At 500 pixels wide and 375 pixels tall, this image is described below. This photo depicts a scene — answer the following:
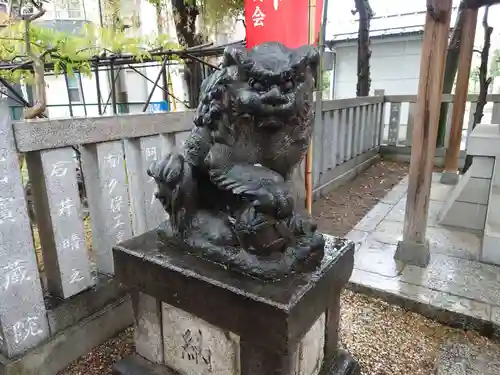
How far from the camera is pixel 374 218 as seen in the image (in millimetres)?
4609

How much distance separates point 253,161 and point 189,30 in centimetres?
469

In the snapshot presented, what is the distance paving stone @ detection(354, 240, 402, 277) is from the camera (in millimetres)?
3202

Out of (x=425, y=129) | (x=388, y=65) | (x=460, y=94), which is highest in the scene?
(x=388, y=65)

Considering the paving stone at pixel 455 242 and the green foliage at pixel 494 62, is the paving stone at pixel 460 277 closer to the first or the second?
the paving stone at pixel 455 242

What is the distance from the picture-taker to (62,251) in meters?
2.12

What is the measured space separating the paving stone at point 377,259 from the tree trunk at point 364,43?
18.8 feet

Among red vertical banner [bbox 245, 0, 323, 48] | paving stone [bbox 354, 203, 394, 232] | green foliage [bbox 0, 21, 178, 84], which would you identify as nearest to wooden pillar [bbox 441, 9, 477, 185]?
paving stone [bbox 354, 203, 394, 232]

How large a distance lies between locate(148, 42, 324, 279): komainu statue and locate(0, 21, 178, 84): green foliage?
2.15 metres

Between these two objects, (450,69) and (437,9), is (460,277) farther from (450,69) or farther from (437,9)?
(450,69)

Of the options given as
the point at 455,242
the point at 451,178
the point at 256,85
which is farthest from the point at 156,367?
the point at 451,178

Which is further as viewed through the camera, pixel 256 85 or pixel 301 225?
pixel 301 225

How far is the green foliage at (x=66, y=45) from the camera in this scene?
3213 millimetres

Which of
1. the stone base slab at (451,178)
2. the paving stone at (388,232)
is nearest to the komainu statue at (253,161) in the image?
the paving stone at (388,232)

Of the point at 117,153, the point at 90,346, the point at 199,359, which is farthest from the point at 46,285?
the point at 199,359
